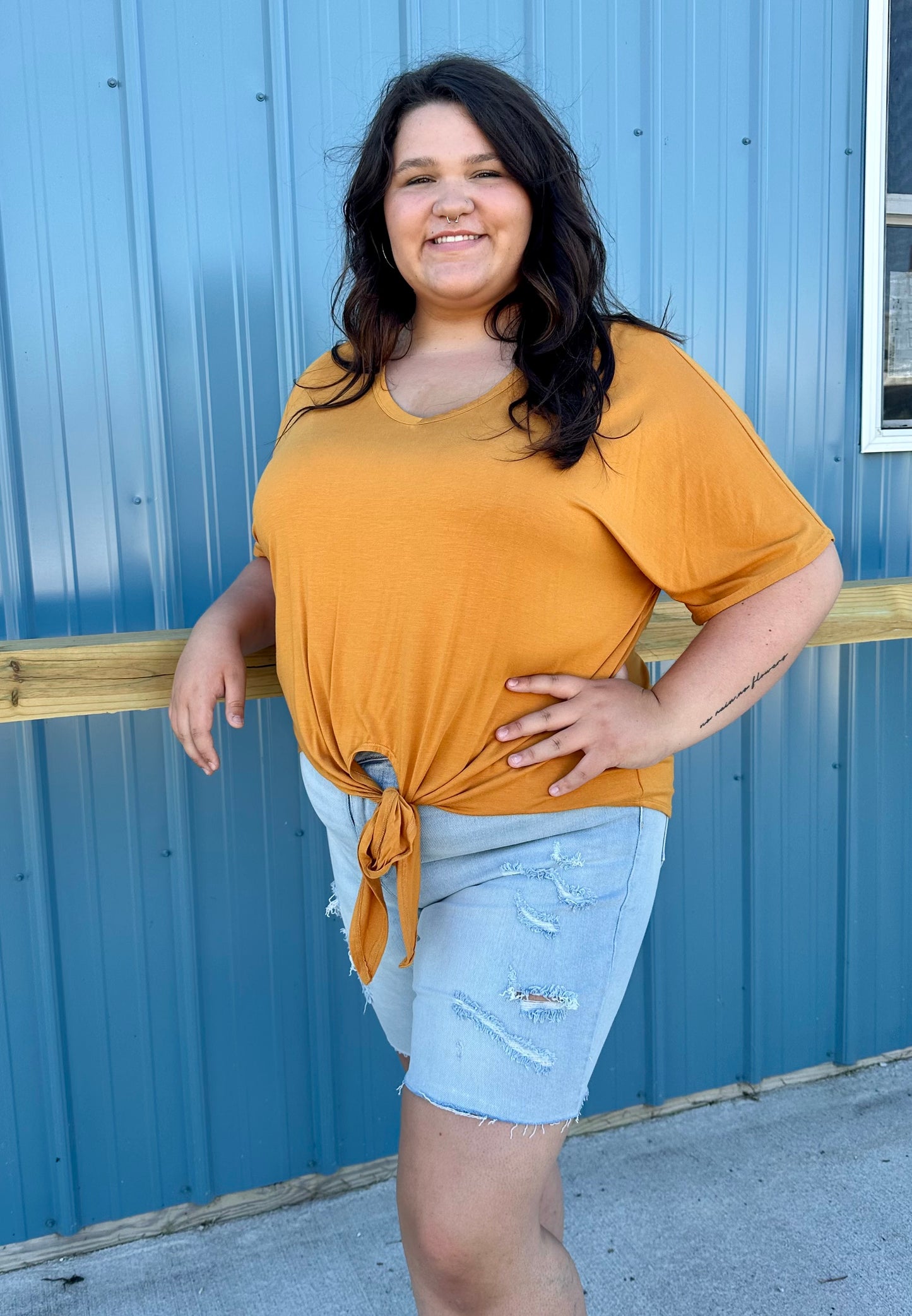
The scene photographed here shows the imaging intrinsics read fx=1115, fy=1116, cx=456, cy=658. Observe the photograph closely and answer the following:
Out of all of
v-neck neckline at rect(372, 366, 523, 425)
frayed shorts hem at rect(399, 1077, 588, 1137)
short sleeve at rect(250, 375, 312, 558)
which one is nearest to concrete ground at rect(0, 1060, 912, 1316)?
frayed shorts hem at rect(399, 1077, 588, 1137)

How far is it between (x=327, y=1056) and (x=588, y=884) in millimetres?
1173

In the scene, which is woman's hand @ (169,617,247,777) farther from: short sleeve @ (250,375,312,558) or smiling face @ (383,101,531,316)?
smiling face @ (383,101,531,316)

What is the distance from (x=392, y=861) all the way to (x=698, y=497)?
23.2 inches

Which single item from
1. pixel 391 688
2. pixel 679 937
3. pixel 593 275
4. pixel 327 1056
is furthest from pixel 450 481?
pixel 679 937

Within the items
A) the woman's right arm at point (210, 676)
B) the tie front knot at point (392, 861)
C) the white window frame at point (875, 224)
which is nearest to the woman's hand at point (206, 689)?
the woman's right arm at point (210, 676)

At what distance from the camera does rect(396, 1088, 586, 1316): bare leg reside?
1.29m

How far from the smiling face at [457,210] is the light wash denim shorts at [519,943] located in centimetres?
64

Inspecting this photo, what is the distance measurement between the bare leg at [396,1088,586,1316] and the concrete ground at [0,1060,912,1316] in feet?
Result: 2.67

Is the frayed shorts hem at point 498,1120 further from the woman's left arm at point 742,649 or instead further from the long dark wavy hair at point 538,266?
the long dark wavy hair at point 538,266

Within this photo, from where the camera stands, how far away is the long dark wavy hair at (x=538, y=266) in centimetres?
138

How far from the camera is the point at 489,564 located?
134 centimetres

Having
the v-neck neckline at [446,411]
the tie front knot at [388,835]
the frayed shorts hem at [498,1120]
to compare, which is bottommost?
the frayed shorts hem at [498,1120]

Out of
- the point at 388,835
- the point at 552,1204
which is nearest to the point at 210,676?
the point at 388,835

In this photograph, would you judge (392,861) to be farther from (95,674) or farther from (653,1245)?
(653,1245)
